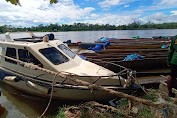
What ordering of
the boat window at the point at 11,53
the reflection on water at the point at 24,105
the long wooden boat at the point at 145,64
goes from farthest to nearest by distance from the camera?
the long wooden boat at the point at 145,64
the boat window at the point at 11,53
the reflection on water at the point at 24,105

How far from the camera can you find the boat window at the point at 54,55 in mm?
5059

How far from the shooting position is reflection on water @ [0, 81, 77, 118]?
202 inches

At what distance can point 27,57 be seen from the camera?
17.2ft

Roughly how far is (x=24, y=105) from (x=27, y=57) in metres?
2.25

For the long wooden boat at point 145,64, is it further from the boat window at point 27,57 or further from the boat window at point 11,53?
the boat window at point 11,53

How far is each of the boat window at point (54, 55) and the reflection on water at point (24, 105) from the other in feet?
5.80

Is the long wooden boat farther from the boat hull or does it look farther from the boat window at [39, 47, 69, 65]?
the boat window at [39, 47, 69, 65]

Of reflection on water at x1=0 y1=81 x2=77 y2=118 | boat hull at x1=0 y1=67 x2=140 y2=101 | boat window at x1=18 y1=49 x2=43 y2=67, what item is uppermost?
boat window at x1=18 y1=49 x2=43 y2=67

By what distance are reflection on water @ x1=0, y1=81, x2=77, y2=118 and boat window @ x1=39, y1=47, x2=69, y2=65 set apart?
177 cm

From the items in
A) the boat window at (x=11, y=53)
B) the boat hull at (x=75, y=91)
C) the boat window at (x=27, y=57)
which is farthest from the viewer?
the boat window at (x=11, y=53)

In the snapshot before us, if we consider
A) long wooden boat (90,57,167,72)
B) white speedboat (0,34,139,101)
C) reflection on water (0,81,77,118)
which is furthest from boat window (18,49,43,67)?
long wooden boat (90,57,167,72)

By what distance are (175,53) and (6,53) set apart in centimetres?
706

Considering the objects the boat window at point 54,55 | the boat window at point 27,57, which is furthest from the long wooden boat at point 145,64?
the boat window at point 27,57

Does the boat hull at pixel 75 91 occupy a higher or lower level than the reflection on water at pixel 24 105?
higher
